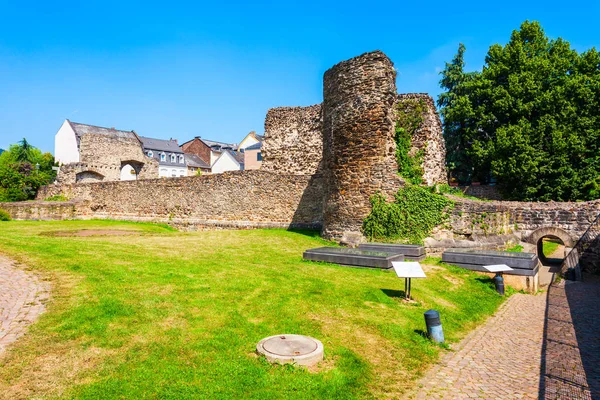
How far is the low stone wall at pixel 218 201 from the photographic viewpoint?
72.5 feet

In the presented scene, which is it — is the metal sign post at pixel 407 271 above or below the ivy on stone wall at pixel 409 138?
below

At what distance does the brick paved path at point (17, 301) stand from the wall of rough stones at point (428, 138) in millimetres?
14595

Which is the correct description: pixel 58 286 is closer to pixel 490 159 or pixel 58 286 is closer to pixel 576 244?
pixel 576 244

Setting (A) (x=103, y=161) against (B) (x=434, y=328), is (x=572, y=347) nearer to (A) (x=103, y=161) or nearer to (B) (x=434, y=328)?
(B) (x=434, y=328)

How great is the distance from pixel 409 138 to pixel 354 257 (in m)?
7.59

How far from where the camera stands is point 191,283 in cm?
841

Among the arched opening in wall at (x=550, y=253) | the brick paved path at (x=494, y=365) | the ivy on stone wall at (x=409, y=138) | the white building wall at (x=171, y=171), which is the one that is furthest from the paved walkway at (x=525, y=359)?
the white building wall at (x=171, y=171)

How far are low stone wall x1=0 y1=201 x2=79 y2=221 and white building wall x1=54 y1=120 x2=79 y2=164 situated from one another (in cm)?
2332

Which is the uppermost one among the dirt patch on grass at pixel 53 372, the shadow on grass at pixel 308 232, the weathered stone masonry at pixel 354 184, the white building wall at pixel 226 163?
the white building wall at pixel 226 163

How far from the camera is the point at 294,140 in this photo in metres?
25.7

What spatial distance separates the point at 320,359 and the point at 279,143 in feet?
70.4

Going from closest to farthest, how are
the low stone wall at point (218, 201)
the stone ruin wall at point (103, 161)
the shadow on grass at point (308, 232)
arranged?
the shadow on grass at point (308, 232) → the low stone wall at point (218, 201) → the stone ruin wall at point (103, 161)

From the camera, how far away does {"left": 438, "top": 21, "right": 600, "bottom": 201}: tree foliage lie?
85.1 ft

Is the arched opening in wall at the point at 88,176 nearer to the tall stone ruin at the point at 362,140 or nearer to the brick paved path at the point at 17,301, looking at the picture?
the tall stone ruin at the point at 362,140
